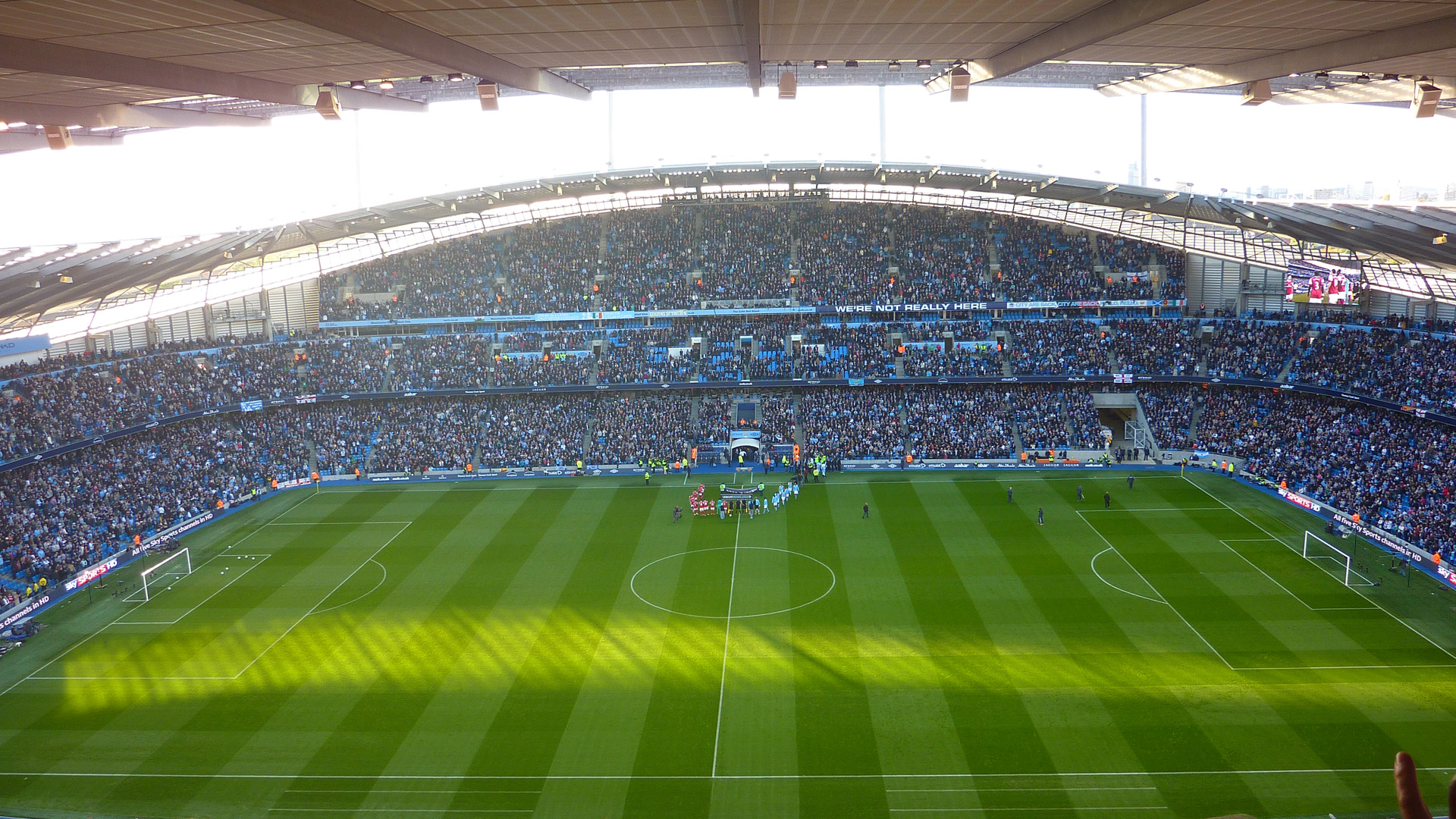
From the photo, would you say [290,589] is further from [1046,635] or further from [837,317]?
[837,317]

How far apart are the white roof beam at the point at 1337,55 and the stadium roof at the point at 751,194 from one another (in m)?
17.8

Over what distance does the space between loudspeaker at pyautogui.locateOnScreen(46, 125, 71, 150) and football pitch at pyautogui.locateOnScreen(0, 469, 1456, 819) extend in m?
14.4

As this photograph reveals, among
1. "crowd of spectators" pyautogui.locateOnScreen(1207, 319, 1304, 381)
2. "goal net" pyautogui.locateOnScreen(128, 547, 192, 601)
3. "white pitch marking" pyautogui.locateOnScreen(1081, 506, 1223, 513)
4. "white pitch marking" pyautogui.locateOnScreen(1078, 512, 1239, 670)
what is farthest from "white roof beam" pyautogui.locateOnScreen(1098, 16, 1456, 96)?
"goal net" pyautogui.locateOnScreen(128, 547, 192, 601)

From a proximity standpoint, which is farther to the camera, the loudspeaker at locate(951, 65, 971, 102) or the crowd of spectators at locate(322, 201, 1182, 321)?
the crowd of spectators at locate(322, 201, 1182, 321)

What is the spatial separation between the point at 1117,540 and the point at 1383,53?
2278cm

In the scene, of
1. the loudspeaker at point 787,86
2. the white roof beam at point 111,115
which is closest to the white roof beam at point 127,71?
the white roof beam at point 111,115

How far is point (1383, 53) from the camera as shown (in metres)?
15.3

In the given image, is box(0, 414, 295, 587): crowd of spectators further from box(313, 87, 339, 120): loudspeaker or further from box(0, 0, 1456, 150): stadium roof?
box(313, 87, 339, 120): loudspeaker

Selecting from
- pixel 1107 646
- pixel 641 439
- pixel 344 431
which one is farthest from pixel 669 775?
pixel 344 431

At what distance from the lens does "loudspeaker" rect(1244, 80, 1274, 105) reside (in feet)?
57.1

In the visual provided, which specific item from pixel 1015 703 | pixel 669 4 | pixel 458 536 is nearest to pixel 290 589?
pixel 458 536

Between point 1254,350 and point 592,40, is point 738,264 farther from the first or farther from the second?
point 592,40

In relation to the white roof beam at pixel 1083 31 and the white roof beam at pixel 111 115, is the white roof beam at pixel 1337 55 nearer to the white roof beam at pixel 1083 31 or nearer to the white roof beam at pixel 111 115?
the white roof beam at pixel 1083 31

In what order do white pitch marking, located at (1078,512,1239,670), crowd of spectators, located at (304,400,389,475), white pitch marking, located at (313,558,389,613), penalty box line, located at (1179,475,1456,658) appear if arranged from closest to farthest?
1. white pitch marking, located at (1078,512,1239,670)
2. penalty box line, located at (1179,475,1456,658)
3. white pitch marking, located at (313,558,389,613)
4. crowd of spectators, located at (304,400,389,475)
